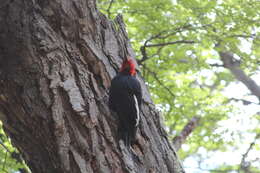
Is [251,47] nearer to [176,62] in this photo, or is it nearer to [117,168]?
[176,62]

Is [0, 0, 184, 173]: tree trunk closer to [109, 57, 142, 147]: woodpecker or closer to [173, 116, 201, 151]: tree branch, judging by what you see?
[109, 57, 142, 147]: woodpecker

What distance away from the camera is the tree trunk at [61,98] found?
7.45ft

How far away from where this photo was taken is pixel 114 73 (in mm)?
2867

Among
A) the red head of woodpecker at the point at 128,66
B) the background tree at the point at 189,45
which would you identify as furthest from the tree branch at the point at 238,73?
the red head of woodpecker at the point at 128,66

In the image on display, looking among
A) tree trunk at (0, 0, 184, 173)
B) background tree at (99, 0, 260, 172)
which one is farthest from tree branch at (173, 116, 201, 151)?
tree trunk at (0, 0, 184, 173)

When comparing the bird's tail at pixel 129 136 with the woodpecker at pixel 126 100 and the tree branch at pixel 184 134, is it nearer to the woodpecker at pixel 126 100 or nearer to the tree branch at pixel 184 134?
the woodpecker at pixel 126 100

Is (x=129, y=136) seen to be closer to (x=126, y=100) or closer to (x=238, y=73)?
(x=126, y=100)

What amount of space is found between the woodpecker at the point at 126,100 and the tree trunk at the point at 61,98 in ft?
0.22

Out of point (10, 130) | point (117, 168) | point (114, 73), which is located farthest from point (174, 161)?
point (10, 130)

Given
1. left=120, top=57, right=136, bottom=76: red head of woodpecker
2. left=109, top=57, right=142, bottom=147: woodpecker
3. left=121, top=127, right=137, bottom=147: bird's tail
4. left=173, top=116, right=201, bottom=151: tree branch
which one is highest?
left=173, top=116, right=201, bottom=151: tree branch

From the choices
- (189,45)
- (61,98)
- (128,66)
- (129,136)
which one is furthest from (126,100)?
(189,45)

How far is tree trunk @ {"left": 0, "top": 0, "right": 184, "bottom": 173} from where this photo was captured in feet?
7.45

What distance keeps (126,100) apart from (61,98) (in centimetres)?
72

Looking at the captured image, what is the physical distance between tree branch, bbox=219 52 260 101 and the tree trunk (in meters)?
5.39
